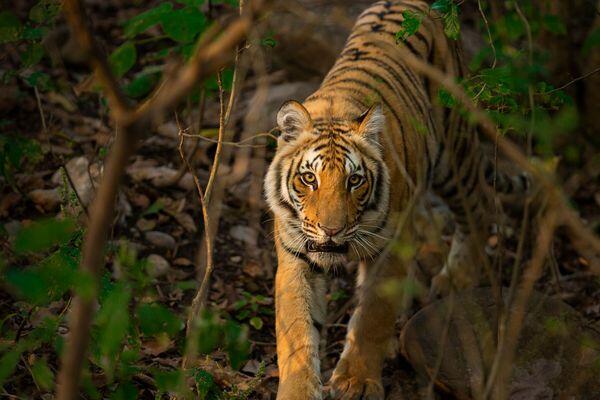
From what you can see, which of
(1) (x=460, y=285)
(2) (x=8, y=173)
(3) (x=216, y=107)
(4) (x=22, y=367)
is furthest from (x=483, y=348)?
(3) (x=216, y=107)

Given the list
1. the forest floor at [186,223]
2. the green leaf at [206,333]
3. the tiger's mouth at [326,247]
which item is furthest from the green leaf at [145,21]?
the green leaf at [206,333]

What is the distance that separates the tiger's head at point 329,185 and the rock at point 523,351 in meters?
0.53

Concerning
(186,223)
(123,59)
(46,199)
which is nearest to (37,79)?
(123,59)

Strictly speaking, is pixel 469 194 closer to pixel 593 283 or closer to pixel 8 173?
pixel 593 283

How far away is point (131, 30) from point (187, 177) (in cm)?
149

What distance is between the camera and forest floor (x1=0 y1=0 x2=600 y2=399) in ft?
14.0

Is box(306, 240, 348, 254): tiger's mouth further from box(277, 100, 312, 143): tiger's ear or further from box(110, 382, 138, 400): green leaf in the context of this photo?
box(110, 382, 138, 400): green leaf

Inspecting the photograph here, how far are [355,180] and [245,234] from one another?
6.05 ft

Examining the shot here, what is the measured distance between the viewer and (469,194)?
5418 mm

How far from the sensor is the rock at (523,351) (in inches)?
148

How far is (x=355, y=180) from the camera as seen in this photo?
3717 mm

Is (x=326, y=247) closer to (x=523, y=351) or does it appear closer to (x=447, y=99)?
(x=447, y=99)

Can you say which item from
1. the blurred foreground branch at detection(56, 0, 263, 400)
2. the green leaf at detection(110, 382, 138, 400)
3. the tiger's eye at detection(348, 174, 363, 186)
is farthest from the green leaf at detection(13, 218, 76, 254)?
the tiger's eye at detection(348, 174, 363, 186)

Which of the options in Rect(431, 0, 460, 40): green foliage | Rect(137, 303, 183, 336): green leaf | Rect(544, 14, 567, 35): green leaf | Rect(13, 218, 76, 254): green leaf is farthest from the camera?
Rect(544, 14, 567, 35): green leaf
